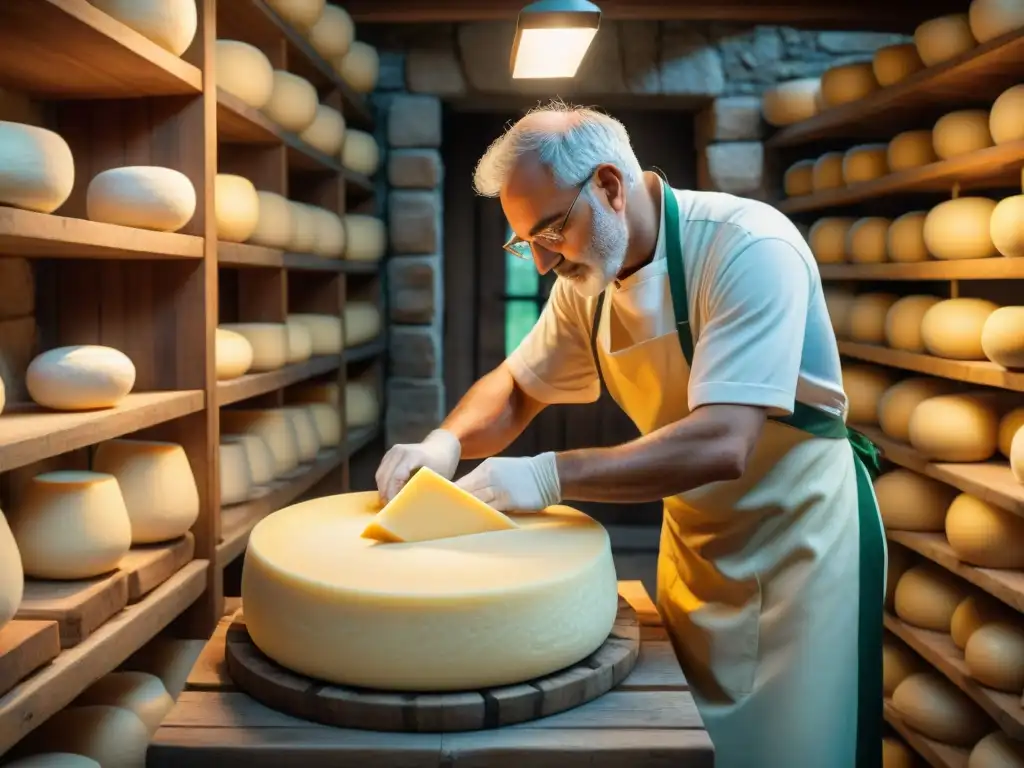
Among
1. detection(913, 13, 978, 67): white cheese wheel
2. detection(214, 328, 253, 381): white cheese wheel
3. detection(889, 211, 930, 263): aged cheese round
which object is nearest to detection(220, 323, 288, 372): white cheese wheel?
detection(214, 328, 253, 381): white cheese wheel

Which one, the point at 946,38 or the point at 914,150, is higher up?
the point at 946,38

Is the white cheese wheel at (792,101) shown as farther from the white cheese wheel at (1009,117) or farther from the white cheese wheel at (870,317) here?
the white cheese wheel at (1009,117)

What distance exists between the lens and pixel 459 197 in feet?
15.2

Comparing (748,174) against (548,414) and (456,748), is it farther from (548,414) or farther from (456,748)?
(456,748)

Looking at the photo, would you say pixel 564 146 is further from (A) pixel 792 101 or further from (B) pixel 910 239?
(A) pixel 792 101

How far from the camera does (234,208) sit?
248 centimetres

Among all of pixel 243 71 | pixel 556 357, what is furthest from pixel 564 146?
pixel 243 71

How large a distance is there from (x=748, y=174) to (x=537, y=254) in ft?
8.55

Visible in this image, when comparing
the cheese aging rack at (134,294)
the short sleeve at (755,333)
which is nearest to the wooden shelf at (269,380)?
the cheese aging rack at (134,294)

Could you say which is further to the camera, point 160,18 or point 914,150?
point 914,150

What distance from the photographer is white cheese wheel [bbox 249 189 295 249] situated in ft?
9.05

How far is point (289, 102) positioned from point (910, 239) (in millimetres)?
1894

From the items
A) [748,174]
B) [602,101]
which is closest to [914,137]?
[748,174]

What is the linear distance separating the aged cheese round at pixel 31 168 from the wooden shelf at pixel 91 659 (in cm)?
69
